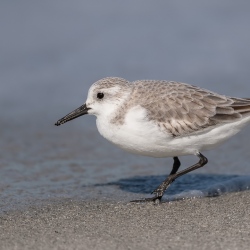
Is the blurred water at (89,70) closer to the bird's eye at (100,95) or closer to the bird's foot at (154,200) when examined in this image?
the bird's foot at (154,200)

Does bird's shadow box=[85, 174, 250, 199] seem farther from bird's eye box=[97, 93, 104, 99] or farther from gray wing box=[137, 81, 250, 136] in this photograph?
bird's eye box=[97, 93, 104, 99]

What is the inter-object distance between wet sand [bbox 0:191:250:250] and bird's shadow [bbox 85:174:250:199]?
0.23 metres

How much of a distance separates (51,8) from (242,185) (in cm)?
804

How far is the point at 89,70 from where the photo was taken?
12.6 metres

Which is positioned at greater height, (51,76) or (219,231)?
(51,76)

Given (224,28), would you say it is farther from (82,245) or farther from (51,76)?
(82,245)

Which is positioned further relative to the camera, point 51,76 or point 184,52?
point 184,52

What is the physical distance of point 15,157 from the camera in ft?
30.4

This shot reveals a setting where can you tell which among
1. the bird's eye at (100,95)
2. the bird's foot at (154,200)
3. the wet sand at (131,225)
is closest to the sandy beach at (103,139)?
the wet sand at (131,225)

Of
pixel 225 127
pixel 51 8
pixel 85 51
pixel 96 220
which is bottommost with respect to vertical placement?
pixel 96 220

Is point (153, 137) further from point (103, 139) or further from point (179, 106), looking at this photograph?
point (103, 139)

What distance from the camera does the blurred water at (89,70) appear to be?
8789 millimetres

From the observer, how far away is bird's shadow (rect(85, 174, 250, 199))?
8.02 meters

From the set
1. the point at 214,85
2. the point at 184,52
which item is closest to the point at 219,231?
the point at 214,85
